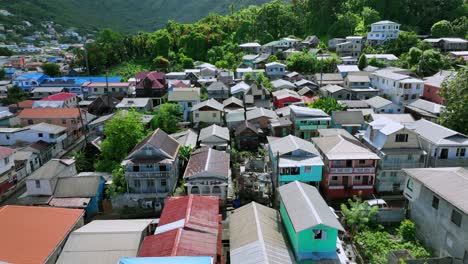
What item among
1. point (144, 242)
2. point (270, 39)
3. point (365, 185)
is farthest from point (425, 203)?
point (270, 39)

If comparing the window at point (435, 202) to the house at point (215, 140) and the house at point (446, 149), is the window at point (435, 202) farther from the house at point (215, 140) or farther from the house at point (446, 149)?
the house at point (215, 140)

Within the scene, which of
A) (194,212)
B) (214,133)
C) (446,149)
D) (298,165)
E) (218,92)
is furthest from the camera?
(218,92)

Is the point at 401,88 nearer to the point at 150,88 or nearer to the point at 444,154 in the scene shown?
the point at 444,154

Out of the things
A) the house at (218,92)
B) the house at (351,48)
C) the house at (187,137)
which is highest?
the house at (351,48)

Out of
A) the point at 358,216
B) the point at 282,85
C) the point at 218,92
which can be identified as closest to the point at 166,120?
the point at 218,92

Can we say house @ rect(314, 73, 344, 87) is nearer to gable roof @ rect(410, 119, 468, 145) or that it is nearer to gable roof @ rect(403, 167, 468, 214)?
gable roof @ rect(410, 119, 468, 145)

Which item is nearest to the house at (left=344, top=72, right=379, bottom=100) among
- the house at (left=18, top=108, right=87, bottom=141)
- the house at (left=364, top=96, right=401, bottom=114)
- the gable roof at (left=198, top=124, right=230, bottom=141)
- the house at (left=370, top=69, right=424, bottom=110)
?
the house at (left=370, top=69, right=424, bottom=110)

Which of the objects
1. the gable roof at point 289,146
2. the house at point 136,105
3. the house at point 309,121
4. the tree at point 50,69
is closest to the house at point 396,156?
the gable roof at point 289,146
